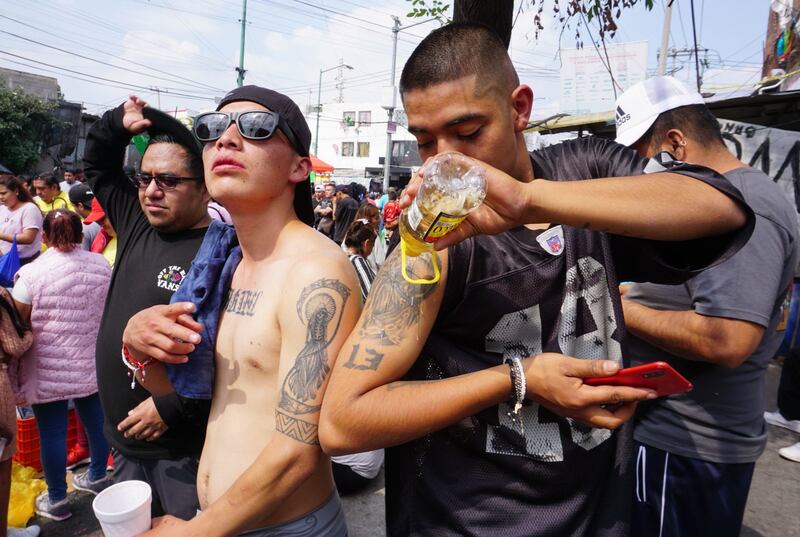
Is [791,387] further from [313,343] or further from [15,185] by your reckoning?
[15,185]

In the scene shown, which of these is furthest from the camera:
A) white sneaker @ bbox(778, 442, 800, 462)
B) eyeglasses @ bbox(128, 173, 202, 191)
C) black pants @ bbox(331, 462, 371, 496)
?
white sneaker @ bbox(778, 442, 800, 462)

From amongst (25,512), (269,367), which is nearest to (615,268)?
(269,367)

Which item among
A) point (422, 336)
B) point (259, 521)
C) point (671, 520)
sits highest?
point (422, 336)

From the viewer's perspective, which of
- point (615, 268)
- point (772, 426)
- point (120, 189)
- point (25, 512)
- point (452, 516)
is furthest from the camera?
point (772, 426)

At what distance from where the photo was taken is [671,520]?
6.67 ft

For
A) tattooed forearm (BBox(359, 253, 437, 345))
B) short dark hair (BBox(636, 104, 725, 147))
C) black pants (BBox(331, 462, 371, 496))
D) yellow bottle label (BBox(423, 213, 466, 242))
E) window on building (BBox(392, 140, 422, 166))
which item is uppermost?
window on building (BBox(392, 140, 422, 166))

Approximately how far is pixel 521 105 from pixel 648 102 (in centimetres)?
107

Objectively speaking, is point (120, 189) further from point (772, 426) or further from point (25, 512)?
point (772, 426)

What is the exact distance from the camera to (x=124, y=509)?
1681mm

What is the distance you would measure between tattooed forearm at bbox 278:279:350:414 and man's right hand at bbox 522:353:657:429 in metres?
0.68

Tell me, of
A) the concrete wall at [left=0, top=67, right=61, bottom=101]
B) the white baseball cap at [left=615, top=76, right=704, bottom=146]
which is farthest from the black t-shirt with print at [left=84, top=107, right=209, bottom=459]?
the concrete wall at [left=0, top=67, right=61, bottom=101]

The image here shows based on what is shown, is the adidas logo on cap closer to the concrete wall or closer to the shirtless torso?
the shirtless torso

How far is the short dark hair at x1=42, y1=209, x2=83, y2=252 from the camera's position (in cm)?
384

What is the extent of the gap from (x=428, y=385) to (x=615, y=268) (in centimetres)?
73
